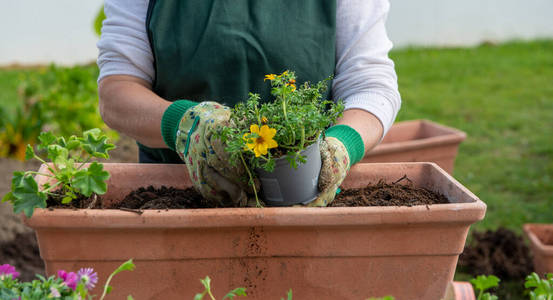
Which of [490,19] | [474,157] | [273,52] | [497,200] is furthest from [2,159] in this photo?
[490,19]

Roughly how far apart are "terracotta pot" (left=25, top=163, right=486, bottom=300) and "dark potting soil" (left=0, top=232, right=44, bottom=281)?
147cm

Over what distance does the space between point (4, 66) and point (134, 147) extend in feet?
9.70

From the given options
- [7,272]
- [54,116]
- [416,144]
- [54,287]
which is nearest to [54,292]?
[54,287]

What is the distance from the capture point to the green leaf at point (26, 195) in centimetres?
89

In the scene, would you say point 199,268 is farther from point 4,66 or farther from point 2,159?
point 4,66

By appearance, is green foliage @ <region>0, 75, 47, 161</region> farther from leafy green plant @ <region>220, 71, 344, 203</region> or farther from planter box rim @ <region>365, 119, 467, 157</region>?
leafy green plant @ <region>220, 71, 344, 203</region>

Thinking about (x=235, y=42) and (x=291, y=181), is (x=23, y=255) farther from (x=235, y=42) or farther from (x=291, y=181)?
(x=291, y=181)

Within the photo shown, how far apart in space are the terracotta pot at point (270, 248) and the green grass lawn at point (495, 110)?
7.20ft

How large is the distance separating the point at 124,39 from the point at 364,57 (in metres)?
0.61

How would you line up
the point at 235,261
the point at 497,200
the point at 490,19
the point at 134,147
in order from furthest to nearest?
the point at 490,19 → the point at 134,147 → the point at 497,200 → the point at 235,261

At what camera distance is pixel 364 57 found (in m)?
1.43

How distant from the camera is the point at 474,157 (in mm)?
3961

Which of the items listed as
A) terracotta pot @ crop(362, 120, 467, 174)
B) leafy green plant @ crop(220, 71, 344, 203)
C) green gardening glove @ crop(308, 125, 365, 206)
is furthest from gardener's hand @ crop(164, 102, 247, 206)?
terracotta pot @ crop(362, 120, 467, 174)

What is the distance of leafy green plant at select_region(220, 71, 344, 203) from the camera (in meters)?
0.86
